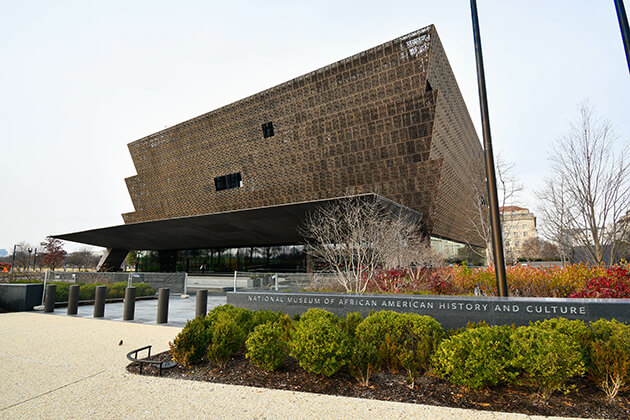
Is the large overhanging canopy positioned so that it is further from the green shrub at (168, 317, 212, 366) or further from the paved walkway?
the paved walkway

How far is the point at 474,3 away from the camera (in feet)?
29.5

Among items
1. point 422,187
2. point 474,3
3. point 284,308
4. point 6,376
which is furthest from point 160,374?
point 422,187

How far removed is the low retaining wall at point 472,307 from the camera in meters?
6.67

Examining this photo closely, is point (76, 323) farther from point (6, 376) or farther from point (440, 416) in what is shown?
point (440, 416)

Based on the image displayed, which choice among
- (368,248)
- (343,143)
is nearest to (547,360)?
(368,248)

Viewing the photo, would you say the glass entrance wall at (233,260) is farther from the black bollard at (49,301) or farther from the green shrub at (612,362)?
the green shrub at (612,362)

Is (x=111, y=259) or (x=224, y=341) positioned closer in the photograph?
(x=224, y=341)

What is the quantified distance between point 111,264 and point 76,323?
39054 mm

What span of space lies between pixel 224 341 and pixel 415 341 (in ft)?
11.9

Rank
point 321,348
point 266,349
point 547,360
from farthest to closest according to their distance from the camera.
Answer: point 266,349 → point 321,348 → point 547,360

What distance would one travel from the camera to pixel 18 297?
578 inches

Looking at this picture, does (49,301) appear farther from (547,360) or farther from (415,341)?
(547,360)

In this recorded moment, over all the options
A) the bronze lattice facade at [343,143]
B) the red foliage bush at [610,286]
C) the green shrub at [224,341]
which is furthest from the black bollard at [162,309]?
the bronze lattice facade at [343,143]

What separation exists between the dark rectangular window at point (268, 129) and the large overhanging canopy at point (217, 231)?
12.6m
